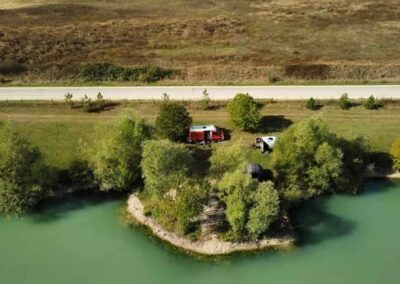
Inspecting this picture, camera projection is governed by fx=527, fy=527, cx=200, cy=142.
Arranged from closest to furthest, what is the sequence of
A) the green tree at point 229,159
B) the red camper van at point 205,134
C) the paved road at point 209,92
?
the green tree at point 229,159 → the red camper van at point 205,134 → the paved road at point 209,92

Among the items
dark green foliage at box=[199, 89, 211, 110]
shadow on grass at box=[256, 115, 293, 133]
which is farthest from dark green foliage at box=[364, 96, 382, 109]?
dark green foliage at box=[199, 89, 211, 110]

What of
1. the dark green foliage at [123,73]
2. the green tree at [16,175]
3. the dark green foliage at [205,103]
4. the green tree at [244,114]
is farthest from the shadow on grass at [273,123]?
the green tree at [16,175]

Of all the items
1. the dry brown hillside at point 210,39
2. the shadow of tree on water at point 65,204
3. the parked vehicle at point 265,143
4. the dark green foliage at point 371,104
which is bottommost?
the shadow of tree on water at point 65,204

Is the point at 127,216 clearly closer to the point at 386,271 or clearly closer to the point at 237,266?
the point at 237,266

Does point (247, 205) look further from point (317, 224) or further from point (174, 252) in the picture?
point (317, 224)

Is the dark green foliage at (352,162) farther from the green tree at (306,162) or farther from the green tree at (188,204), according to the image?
the green tree at (188,204)

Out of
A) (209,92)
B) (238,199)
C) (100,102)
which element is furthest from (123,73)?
(238,199)

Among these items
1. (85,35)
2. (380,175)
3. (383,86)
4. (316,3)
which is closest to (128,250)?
(380,175)
